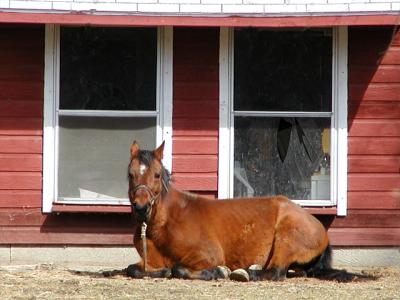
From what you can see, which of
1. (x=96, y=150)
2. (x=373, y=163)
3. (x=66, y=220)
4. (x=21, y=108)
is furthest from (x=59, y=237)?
(x=373, y=163)

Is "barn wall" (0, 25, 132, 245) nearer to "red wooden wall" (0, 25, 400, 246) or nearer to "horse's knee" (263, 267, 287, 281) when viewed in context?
"red wooden wall" (0, 25, 400, 246)

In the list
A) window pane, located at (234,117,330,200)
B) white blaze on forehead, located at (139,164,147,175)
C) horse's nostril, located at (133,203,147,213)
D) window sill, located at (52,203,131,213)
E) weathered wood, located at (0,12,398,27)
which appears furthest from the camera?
window pane, located at (234,117,330,200)

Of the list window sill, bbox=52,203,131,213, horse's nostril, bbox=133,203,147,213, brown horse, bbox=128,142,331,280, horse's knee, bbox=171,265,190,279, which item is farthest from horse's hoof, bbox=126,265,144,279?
window sill, bbox=52,203,131,213

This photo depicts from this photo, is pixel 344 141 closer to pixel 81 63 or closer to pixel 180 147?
pixel 180 147

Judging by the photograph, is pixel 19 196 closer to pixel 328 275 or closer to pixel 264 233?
pixel 264 233

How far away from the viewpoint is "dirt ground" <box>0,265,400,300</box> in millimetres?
9703

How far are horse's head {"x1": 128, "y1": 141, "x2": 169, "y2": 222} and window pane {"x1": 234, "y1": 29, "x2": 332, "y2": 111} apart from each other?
2120 mm

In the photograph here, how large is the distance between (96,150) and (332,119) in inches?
100

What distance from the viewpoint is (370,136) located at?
1273cm

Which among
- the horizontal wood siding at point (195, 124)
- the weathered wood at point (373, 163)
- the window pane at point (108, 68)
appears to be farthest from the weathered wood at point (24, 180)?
the weathered wood at point (373, 163)

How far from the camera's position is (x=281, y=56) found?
42.0 feet

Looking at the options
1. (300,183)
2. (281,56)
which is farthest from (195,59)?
(300,183)

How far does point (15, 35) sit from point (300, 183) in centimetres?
345

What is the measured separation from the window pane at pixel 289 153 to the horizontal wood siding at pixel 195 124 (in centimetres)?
29
